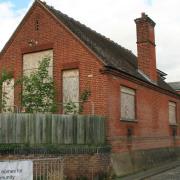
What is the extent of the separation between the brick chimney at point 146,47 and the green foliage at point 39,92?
711 centimetres

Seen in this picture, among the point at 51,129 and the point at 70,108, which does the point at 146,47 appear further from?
the point at 51,129

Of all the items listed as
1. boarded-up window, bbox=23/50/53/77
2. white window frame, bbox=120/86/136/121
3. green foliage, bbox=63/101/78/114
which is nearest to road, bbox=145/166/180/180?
white window frame, bbox=120/86/136/121

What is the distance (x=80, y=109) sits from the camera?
1872cm

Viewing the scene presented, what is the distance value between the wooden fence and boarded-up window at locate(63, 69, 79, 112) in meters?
2.26

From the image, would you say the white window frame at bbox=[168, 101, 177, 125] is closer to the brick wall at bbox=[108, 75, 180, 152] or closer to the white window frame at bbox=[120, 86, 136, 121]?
the brick wall at bbox=[108, 75, 180, 152]

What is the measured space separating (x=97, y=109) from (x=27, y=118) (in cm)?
424

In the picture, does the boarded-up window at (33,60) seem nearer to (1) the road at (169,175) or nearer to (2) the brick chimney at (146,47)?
(2) the brick chimney at (146,47)

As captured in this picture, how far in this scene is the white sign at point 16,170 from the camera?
10738mm

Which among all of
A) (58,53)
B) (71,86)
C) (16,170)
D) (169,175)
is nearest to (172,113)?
(169,175)

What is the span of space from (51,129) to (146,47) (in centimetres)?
1110

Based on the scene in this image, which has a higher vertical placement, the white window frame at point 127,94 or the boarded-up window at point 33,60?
the boarded-up window at point 33,60

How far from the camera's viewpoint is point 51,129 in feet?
53.0

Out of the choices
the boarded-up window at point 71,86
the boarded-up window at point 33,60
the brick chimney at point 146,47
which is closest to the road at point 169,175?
the boarded-up window at point 71,86

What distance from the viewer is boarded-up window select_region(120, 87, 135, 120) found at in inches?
806
